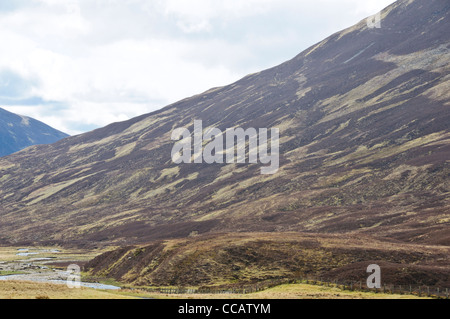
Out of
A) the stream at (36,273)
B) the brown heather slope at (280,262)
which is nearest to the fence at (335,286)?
the brown heather slope at (280,262)

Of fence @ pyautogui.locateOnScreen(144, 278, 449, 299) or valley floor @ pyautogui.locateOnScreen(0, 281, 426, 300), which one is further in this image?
fence @ pyautogui.locateOnScreen(144, 278, 449, 299)

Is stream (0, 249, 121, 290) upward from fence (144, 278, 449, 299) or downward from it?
downward

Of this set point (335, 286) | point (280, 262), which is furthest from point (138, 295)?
point (280, 262)

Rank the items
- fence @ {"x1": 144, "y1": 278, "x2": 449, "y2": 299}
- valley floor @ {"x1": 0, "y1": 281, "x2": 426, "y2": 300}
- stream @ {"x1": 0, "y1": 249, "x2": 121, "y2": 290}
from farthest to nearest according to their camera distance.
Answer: stream @ {"x1": 0, "y1": 249, "x2": 121, "y2": 290} → fence @ {"x1": 144, "y1": 278, "x2": 449, "y2": 299} → valley floor @ {"x1": 0, "y1": 281, "x2": 426, "y2": 300}

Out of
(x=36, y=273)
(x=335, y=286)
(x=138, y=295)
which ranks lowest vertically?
(x=36, y=273)

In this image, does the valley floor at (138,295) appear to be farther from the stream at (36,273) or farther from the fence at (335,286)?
the stream at (36,273)

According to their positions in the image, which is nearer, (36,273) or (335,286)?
(335,286)

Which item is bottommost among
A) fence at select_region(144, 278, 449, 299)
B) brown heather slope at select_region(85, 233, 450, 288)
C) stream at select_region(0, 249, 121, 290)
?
stream at select_region(0, 249, 121, 290)

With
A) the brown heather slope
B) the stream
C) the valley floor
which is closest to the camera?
the valley floor

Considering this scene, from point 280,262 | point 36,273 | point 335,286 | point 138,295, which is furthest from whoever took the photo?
point 36,273

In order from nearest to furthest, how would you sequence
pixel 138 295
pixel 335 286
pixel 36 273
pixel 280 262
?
1. pixel 138 295
2. pixel 335 286
3. pixel 280 262
4. pixel 36 273

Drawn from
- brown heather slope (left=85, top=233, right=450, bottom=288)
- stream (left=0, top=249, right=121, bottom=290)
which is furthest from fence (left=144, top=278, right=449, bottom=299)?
stream (left=0, top=249, right=121, bottom=290)

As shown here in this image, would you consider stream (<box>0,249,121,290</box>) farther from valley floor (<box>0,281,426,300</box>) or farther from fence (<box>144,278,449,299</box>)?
valley floor (<box>0,281,426,300</box>)

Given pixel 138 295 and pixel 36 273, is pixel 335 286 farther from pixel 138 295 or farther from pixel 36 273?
pixel 36 273
